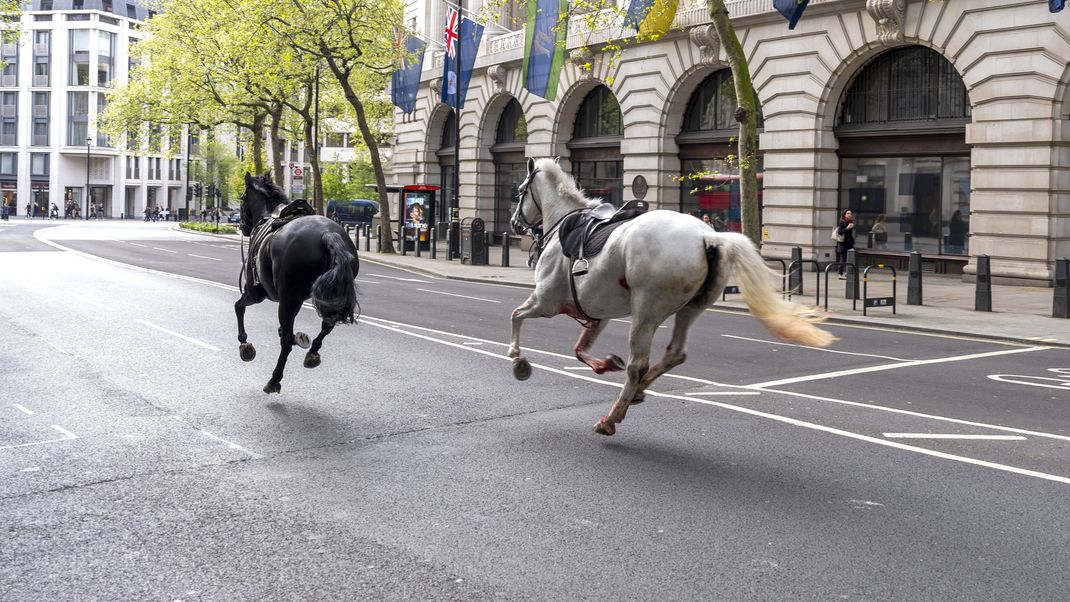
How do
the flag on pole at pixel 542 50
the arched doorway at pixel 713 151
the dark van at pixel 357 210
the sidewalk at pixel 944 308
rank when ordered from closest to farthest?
the sidewalk at pixel 944 308 < the arched doorway at pixel 713 151 < the flag on pole at pixel 542 50 < the dark van at pixel 357 210

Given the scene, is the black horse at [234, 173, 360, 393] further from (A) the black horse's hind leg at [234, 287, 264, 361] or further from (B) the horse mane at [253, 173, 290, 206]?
(B) the horse mane at [253, 173, 290, 206]

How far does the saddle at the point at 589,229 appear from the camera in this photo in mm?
8742

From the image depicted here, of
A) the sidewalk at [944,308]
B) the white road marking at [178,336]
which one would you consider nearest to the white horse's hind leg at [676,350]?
the sidewalk at [944,308]

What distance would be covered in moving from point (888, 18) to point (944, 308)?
A: 1024 cm

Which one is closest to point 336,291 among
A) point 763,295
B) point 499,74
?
point 763,295

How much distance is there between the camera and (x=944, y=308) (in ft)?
68.5

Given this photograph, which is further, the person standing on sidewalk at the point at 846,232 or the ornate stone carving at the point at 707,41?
the ornate stone carving at the point at 707,41

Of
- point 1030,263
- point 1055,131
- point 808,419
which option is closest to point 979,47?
point 1055,131

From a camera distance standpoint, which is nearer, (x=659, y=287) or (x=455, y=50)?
(x=659, y=287)

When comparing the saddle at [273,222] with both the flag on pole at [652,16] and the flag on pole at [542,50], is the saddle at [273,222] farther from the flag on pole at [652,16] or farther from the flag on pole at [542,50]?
the flag on pole at [542,50]

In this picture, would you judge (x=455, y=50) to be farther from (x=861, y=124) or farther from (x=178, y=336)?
(x=178, y=336)

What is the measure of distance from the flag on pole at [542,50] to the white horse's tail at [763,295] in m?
26.9

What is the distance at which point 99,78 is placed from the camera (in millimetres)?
109562

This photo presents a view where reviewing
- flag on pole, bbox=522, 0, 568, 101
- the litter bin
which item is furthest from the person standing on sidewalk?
the litter bin
